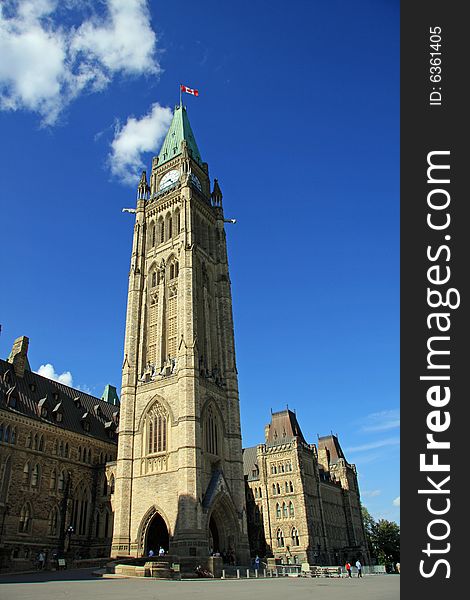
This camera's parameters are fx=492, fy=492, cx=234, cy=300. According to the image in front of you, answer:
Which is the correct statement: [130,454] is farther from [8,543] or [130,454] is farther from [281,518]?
[281,518]

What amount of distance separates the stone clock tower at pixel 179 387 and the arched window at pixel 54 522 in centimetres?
589

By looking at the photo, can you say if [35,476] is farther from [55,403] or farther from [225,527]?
[225,527]

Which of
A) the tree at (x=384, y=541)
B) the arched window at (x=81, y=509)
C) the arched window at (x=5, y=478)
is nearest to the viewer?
the arched window at (x=5, y=478)

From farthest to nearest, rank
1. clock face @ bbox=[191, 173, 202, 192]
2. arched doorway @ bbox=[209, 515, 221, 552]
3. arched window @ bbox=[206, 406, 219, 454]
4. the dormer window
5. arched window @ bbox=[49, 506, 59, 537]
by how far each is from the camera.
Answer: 1. clock face @ bbox=[191, 173, 202, 192]
2. the dormer window
3. arched window @ bbox=[206, 406, 219, 454]
4. arched doorway @ bbox=[209, 515, 221, 552]
5. arched window @ bbox=[49, 506, 59, 537]

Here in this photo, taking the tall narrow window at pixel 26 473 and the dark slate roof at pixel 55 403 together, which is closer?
the tall narrow window at pixel 26 473

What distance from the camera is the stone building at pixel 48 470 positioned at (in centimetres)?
3825

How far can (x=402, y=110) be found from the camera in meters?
10.5

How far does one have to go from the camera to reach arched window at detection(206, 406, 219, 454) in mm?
42375

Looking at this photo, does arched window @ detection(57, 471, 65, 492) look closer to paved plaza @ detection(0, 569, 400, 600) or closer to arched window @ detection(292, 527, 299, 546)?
paved plaza @ detection(0, 569, 400, 600)

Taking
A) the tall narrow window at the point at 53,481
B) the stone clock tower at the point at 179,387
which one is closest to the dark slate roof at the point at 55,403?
the tall narrow window at the point at 53,481

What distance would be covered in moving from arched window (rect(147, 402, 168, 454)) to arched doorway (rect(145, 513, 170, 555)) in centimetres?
521

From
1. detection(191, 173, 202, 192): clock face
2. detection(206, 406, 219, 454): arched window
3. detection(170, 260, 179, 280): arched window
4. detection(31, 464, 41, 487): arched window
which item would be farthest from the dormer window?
detection(191, 173, 202, 192): clock face

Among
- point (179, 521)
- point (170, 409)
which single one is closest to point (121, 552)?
point (179, 521)

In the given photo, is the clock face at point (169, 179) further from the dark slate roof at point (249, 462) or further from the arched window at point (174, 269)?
the dark slate roof at point (249, 462)
